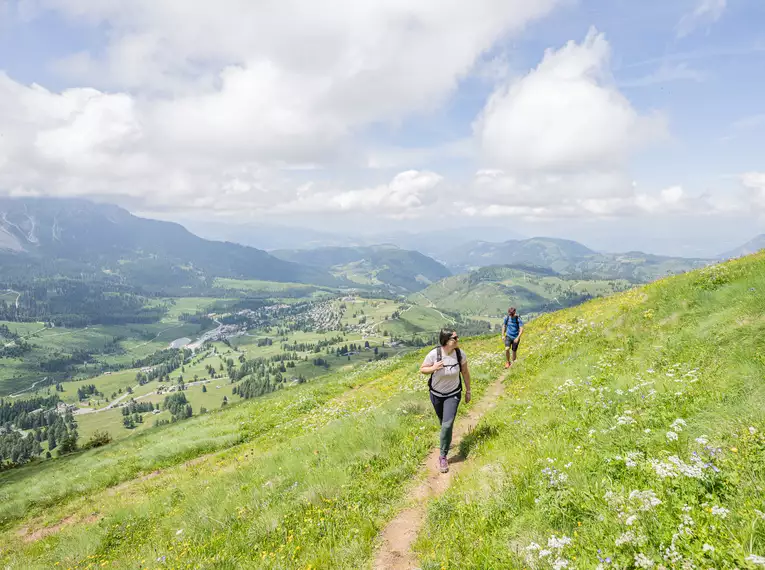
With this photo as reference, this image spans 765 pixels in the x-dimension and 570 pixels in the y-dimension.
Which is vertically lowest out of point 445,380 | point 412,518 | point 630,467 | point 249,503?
point 249,503

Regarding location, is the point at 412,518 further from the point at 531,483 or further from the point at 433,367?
the point at 433,367

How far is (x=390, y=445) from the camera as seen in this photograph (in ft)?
39.7

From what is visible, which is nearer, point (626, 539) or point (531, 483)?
point (626, 539)

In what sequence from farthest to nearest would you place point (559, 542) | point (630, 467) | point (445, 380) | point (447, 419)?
point (445, 380)
point (447, 419)
point (630, 467)
point (559, 542)

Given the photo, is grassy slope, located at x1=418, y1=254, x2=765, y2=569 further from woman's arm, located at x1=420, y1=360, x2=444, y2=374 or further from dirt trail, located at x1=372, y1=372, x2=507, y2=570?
woman's arm, located at x1=420, y1=360, x2=444, y2=374

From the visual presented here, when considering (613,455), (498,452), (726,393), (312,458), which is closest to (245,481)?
(312,458)

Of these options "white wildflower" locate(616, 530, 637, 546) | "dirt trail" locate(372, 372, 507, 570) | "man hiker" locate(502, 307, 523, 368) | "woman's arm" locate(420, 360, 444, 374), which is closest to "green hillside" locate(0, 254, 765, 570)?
"white wildflower" locate(616, 530, 637, 546)

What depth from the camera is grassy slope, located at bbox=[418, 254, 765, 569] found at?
473 cm

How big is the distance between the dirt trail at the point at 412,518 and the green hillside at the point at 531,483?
0.32m

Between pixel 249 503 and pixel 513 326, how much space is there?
16.6 meters

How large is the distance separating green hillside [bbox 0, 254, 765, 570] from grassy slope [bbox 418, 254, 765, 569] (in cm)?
3

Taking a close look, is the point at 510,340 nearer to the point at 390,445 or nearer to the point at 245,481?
the point at 390,445

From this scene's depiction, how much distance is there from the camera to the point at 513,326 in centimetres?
2175

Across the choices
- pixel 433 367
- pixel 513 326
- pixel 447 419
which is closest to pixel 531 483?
pixel 447 419
